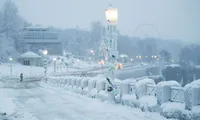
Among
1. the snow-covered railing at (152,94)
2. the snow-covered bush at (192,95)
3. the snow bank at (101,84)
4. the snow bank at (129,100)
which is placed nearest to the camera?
the snow-covered bush at (192,95)

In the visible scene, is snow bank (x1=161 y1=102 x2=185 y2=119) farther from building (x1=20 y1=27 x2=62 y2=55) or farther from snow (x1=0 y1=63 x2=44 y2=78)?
building (x1=20 y1=27 x2=62 y2=55)

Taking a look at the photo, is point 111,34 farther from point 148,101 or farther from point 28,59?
point 28,59

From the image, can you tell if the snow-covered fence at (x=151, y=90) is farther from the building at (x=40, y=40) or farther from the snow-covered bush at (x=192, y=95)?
the building at (x=40, y=40)

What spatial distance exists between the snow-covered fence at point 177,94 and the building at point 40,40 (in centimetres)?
9973

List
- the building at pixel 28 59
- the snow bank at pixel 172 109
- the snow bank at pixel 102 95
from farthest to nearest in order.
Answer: the building at pixel 28 59 → the snow bank at pixel 102 95 → the snow bank at pixel 172 109

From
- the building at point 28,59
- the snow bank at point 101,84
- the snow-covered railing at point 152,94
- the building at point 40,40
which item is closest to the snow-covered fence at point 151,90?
the snow-covered railing at point 152,94

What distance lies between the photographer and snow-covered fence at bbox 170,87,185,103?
14637 millimetres

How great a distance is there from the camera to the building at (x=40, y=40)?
370ft

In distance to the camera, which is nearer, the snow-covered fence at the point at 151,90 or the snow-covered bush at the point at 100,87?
the snow-covered fence at the point at 151,90

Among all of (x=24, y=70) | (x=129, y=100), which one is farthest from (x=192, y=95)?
(x=24, y=70)

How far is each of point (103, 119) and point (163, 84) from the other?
3.45m

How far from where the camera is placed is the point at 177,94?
14945mm

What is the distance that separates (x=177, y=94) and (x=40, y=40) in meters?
104

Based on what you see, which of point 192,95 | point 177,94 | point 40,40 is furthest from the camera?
point 40,40
